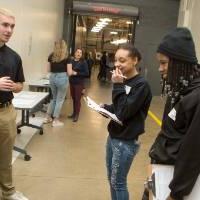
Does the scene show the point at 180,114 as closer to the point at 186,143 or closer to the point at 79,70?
the point at 186,143

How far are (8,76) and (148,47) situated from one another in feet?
36.1

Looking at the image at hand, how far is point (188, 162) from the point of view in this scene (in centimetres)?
172

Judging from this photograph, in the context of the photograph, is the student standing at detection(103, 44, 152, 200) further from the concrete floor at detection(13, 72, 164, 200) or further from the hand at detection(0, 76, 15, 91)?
the concrete floor at detection(13, 72, 164, 200)

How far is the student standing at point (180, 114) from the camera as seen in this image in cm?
172

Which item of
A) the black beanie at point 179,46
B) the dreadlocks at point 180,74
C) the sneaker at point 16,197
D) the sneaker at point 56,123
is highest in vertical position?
the black beanie at point 179,46

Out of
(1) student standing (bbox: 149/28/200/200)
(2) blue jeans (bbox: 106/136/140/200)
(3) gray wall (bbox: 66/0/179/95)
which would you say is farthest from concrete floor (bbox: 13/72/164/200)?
(3) gray wall (bbox: 66/0/179/95)

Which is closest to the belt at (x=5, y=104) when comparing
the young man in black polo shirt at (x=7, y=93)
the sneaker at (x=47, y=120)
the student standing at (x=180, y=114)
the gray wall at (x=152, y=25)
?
the young man in black polo shirt at (x=7, y=93)

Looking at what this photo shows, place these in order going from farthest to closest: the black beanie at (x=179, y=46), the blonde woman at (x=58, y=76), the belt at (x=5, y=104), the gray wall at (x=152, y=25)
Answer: the gray wall at (x=152, y=25)
the blonde woman at (x=58, y=76)
the belt at (x=5, y=104)
the black beanie at (x=179, y=46)

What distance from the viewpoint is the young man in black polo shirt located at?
3.16m

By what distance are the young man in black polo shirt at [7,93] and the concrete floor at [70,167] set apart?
0.44m

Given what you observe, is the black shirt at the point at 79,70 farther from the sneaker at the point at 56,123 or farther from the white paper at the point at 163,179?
the white paper at the point at 163,179

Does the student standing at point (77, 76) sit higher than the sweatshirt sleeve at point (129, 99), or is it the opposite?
the sweatshirt sleeve at point (129, 99)

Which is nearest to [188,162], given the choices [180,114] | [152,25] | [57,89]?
[180,114]

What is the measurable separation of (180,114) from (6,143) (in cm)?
209
